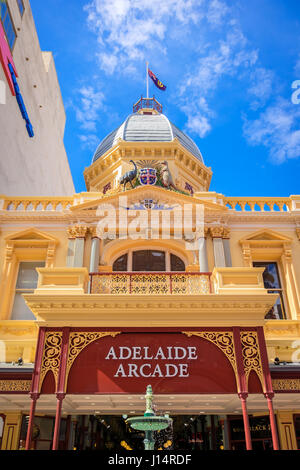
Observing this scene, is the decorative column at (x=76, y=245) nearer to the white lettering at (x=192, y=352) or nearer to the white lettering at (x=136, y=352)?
the white lettering at (x=136, y=352)

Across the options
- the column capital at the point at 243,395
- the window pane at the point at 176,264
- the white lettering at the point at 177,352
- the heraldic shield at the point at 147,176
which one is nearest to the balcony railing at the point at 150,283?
the white lettering at the point at 177,352

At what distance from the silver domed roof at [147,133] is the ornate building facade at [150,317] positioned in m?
3.46

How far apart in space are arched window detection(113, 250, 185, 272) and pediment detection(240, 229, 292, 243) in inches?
114

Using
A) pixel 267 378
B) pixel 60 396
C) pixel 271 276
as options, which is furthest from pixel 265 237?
pixel 60 396

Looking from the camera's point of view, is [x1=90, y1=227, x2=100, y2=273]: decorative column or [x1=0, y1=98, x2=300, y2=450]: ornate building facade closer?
[x1=0, y1=98, x2=300, y2=450]: ornate building facade

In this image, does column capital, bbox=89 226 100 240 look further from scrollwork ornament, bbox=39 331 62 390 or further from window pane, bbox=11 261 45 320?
scrollwork ornament, bbox=39 331 62 390

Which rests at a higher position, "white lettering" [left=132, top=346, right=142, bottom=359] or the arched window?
the arched window

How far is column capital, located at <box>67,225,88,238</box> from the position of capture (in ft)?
52.0

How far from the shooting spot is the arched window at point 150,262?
16.5 metres

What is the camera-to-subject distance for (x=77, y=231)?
1592 centimetres
